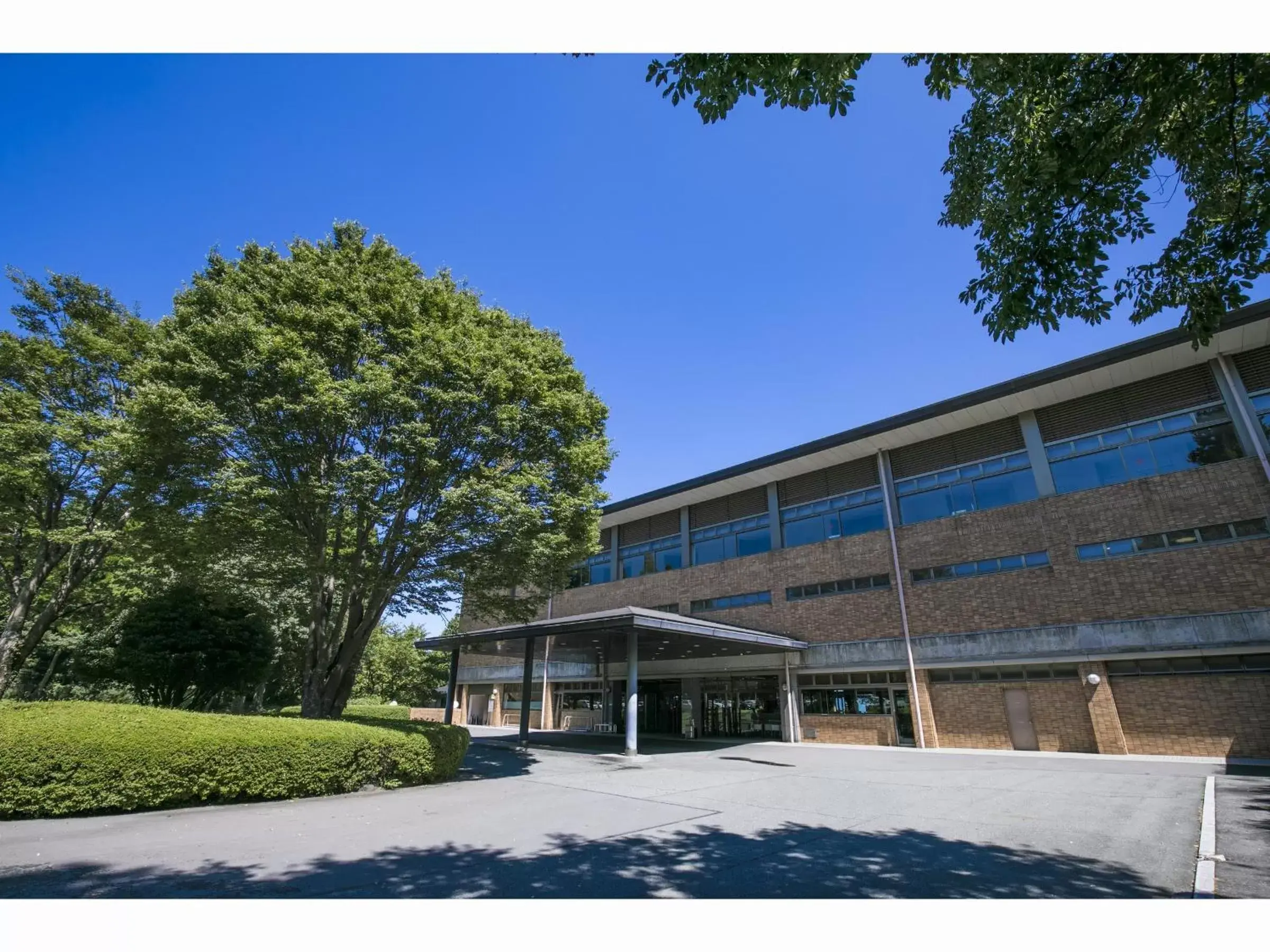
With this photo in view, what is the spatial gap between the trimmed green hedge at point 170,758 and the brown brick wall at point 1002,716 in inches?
662

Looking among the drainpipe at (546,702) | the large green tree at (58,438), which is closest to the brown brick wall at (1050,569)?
the drainpipe at (546,702)

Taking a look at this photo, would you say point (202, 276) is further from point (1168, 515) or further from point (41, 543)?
point (1168, 515)

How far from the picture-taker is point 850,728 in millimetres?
21656

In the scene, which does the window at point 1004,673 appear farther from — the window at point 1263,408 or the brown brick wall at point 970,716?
the window at point 1263,408

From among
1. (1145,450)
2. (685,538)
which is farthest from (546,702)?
(1145,450)

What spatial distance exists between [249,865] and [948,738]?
2011 cm

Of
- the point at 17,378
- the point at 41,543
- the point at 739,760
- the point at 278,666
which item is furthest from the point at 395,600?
the point at 278,666

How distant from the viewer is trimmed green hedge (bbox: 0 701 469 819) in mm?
7727

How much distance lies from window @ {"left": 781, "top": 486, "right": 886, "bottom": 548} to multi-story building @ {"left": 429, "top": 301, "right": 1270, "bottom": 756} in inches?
3.3

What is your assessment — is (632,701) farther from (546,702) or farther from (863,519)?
(546,702)

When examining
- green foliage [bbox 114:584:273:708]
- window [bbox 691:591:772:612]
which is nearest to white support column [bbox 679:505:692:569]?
window [bbox 691:591:772:612]

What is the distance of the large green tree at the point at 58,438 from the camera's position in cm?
1538

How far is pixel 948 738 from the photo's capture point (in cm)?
1925

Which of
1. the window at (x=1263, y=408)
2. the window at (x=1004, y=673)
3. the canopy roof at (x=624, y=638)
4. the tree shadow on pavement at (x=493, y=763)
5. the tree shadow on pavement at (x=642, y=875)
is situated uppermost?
the window at (x=1263, y=408)
